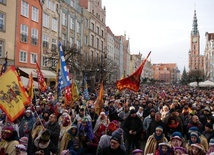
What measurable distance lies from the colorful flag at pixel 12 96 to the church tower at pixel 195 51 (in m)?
158

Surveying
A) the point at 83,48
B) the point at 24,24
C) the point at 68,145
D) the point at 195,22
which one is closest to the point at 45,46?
the point at 24,24

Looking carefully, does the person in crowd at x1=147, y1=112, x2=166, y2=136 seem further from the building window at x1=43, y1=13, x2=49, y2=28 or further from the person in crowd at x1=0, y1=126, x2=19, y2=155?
the building window at x1=43, y1=13, x2=49, y2=28

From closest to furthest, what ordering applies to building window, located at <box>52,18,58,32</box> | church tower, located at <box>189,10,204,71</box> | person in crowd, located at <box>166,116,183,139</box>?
person in crowd, located at <box>166,116,183,139</box> → building window, located at <box>52,18,58,32</box> → church tower, located at <box>189,10,204,71</box>

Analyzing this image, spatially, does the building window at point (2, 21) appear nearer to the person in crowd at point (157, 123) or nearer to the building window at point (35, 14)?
the building window at point (35, 14)

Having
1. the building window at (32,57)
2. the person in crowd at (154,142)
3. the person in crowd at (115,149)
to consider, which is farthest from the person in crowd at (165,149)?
the building window at (32,57)

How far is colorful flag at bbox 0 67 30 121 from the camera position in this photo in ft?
19.8

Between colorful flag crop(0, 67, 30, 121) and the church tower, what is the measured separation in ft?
517

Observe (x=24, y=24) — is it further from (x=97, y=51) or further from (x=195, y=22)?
(x=195, y=22)

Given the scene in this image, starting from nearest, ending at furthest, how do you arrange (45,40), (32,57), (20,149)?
1. (20,149)
2. (32,57)
3. (45,40)

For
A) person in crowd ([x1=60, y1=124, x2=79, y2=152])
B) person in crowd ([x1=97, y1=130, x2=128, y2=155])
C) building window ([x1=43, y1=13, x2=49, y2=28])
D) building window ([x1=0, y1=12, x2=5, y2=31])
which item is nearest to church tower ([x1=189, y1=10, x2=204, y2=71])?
building window ([x1=43, y1=13, x2=49, y2=28])

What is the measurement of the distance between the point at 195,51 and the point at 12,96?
6605 inches

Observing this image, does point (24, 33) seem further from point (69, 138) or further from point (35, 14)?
point (69, 138)

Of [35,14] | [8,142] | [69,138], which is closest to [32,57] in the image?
[35,14]

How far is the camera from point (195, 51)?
164m
